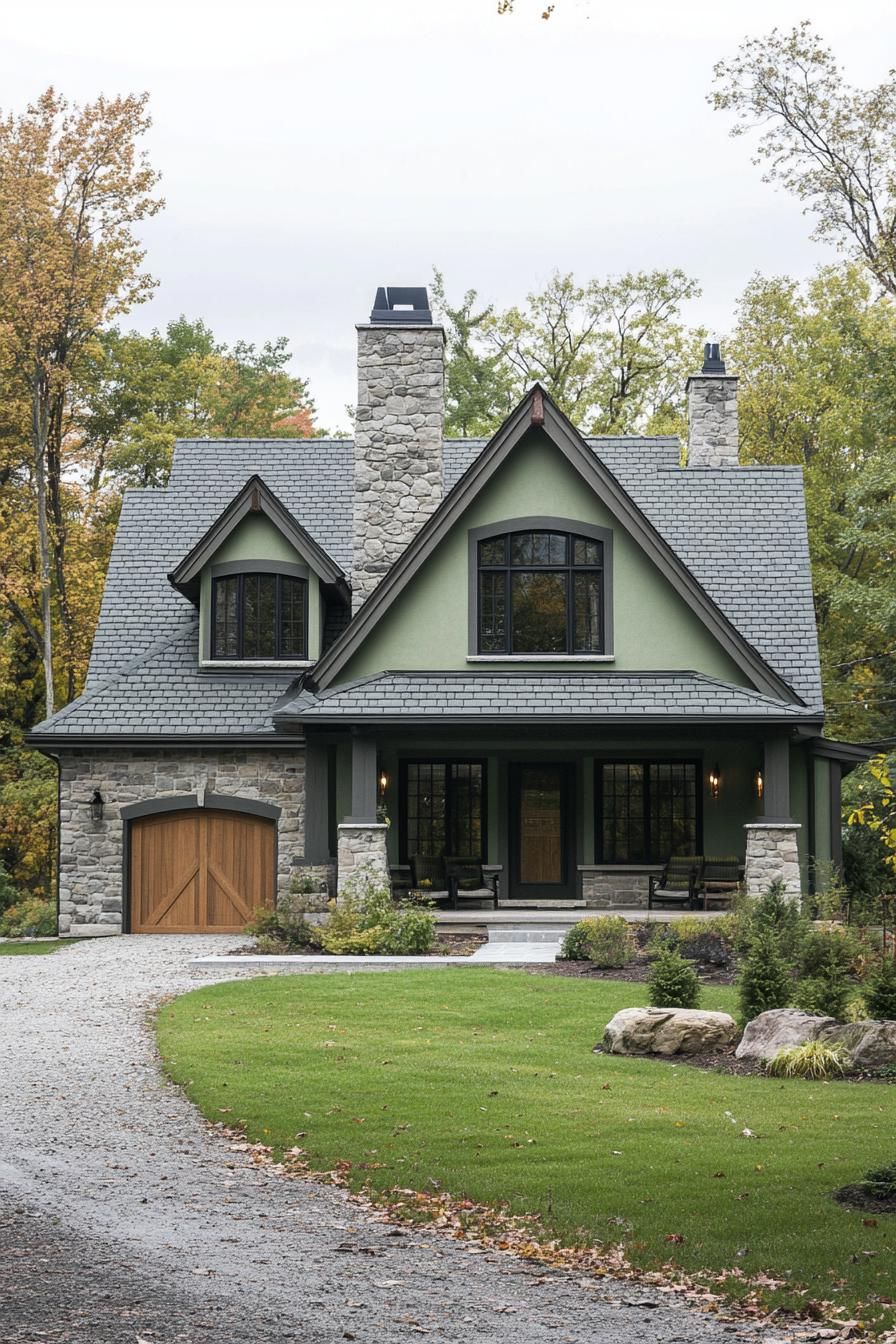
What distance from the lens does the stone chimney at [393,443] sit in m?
22.9

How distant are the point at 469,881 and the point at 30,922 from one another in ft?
23.7

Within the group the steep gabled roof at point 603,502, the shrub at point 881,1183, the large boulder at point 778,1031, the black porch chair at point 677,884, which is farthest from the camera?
the black porch chair at point 677,884

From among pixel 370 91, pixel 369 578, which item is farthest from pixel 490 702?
pixel 370 91

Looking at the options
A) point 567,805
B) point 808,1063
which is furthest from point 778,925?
point 567,805

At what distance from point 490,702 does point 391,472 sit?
4.23m

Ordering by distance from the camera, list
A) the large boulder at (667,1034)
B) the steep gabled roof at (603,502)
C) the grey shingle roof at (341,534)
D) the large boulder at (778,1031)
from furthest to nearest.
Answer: the grey shingle roof at (341,534), the steep gabled roof at (603,502), the large boulder at (667,1034), the large boulder at (778,1031)

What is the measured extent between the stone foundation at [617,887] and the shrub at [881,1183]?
46.8ft

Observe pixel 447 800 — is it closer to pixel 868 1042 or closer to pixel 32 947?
pixel 32 947

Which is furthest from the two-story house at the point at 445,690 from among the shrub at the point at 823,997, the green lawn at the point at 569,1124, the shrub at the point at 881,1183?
the shrub at the point at 881,1183

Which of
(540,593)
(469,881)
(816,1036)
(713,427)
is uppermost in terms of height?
(713,427)

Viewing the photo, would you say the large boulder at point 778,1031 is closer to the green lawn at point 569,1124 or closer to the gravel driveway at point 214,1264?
the green lawn at point 569,1124

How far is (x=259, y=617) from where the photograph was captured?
2369 cm

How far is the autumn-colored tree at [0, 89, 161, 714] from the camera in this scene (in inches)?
1184

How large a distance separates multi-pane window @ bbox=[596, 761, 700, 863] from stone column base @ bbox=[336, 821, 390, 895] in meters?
3.69
